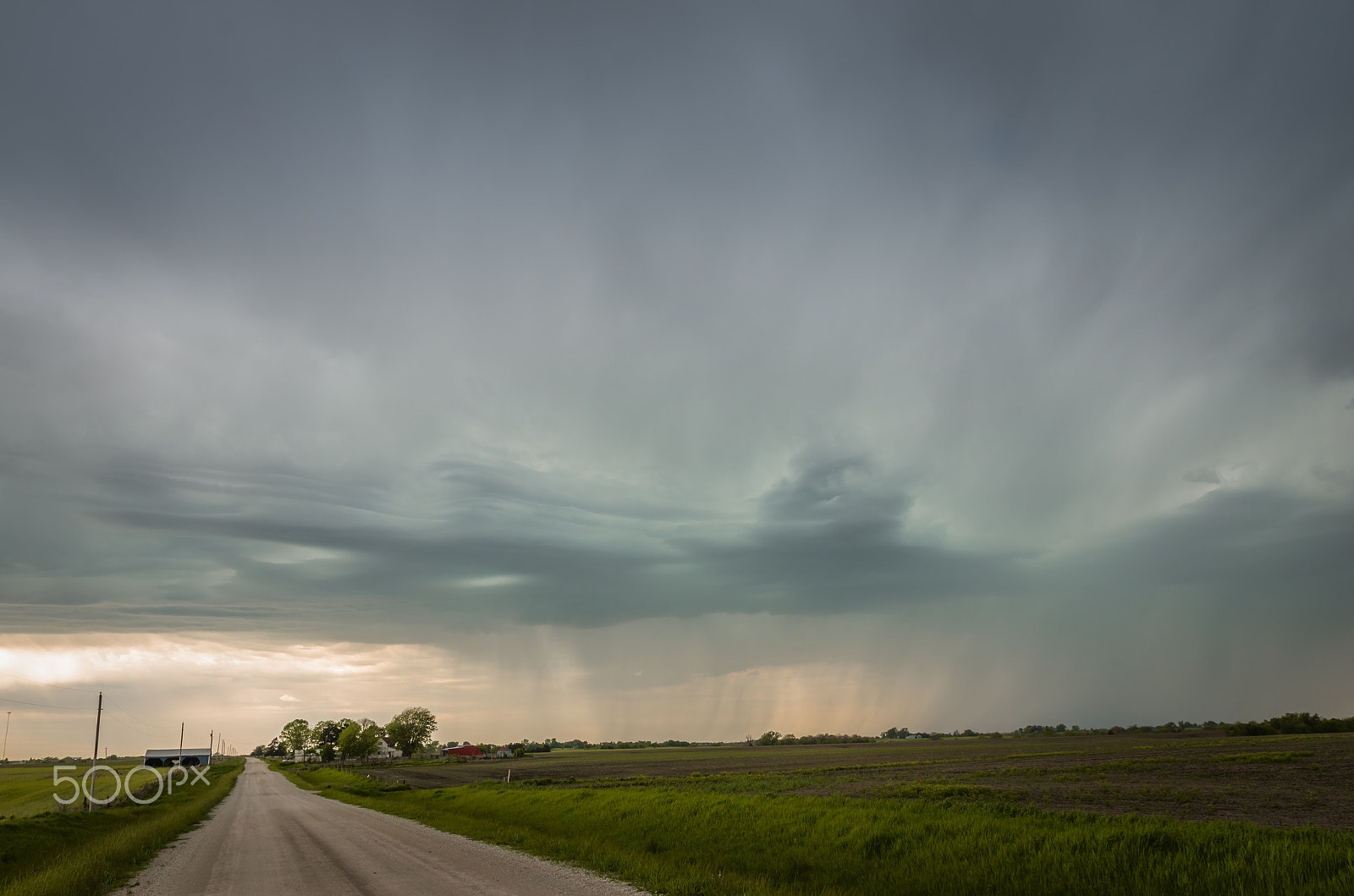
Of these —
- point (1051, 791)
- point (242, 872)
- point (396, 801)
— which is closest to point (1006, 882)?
point (242, 872)

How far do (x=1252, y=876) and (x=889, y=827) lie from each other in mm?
10556

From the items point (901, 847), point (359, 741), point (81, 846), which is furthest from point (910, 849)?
point (359, 741)

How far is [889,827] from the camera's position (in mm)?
22516

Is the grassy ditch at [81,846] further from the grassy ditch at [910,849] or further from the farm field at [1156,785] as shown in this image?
the farm field at [1156,785]

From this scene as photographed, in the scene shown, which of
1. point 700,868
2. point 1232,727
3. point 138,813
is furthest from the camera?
point 1232,727

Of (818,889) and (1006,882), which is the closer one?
(1006,882)

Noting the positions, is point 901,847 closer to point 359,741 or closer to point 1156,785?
point 1156,785

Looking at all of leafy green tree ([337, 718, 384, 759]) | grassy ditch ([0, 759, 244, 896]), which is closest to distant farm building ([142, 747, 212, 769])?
leafy green tree ([337, 718, 384, 759])

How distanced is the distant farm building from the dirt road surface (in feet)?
317

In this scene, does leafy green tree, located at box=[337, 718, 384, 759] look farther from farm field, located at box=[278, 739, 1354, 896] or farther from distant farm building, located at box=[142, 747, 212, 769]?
farm field, located at box=[278, 739, 1354, 896]

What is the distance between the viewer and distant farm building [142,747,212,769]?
12619 centimetres

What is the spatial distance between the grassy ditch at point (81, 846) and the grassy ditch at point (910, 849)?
11791 millimetres

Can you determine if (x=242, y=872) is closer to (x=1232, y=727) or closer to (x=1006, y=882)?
(x=1006, y=882)

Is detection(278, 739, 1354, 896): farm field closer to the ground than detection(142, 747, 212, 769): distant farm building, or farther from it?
farther from it
